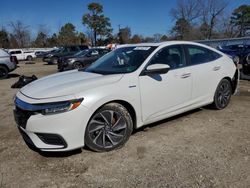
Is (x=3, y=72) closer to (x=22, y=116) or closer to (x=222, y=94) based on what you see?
(x=22, y=116)

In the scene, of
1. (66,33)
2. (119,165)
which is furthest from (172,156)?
(66,33)

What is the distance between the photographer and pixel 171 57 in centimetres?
460

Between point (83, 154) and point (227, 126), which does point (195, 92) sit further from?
point (83, 154)

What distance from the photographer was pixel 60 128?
329 cm

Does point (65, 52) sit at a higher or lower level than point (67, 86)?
higher

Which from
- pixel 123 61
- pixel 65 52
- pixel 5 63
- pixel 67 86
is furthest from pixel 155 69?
pixel 65 52

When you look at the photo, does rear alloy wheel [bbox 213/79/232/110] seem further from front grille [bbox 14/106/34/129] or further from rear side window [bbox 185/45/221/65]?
front grille [bbox 14/106/34/129]

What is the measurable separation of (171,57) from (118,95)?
1.45m

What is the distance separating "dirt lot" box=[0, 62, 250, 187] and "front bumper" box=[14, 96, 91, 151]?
310 mm

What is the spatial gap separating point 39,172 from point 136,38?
76068mm

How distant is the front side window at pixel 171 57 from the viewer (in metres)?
4.39

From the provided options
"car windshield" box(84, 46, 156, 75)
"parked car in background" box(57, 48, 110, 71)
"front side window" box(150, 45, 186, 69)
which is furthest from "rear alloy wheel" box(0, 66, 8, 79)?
"front side window" box(150, 45, 186, 69)

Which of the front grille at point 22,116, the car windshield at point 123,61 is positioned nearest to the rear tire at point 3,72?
the car windshield at point 123,61

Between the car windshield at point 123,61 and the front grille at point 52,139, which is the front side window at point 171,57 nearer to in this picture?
A: the car windshield at point 123,61
